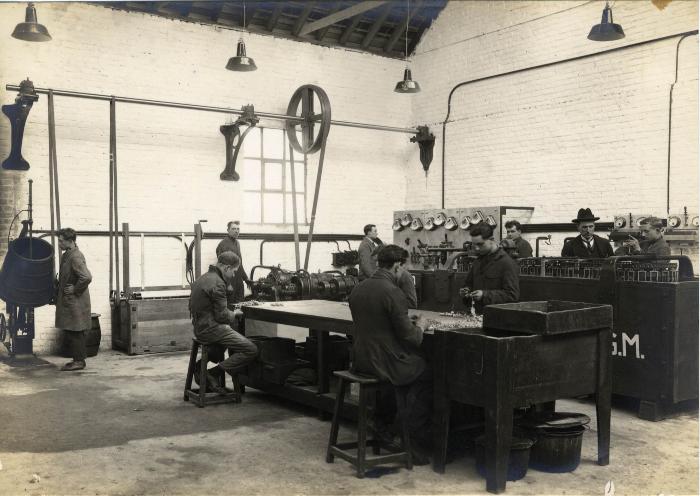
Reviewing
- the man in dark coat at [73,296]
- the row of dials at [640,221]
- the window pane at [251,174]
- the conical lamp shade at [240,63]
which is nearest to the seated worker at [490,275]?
the row of dials at [640,221]

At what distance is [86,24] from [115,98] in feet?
3.90

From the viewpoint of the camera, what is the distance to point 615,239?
7375mm

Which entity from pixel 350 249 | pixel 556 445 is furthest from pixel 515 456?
pixel 350 249

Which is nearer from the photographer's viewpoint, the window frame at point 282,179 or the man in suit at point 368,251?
the man in suit at point 368,251

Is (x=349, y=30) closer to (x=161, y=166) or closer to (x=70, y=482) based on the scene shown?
(x=161, y=166)

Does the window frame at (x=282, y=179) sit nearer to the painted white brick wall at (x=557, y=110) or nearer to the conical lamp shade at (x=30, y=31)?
the painted white brick wall at (x=557, y=110)

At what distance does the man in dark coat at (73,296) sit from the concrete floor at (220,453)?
101 cm

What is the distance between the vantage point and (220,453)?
169 inches

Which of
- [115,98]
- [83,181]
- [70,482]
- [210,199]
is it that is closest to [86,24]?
[115,98]

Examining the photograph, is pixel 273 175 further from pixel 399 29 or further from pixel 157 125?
pixel 399 29

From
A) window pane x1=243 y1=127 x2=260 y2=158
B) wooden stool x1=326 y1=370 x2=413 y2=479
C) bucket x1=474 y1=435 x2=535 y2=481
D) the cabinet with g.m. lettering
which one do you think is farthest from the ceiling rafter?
bucket x1=474 y1=435 x2=535 y2=481

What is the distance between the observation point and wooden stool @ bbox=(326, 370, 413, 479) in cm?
387

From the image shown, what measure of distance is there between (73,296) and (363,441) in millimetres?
4339

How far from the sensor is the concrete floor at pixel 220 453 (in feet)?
12.2
